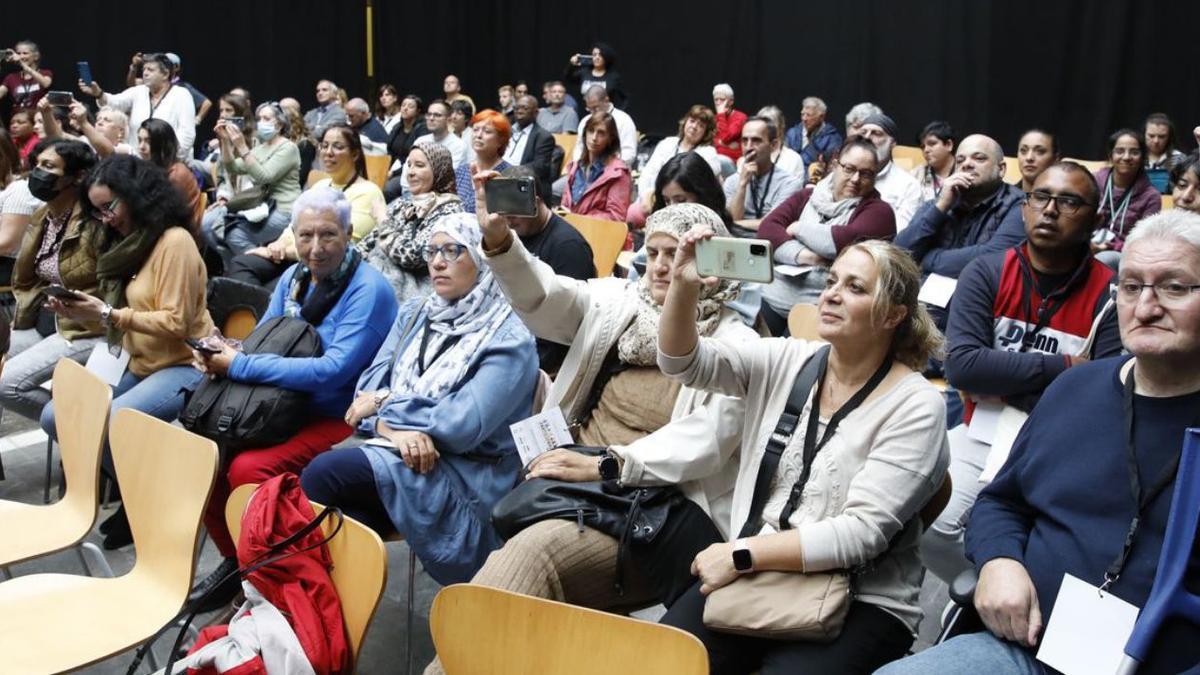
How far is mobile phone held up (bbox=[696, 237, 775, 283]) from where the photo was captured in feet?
5.95

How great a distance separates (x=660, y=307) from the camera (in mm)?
2545

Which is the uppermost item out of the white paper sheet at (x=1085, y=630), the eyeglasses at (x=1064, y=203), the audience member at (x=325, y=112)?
the eyeglasses at (x=1064, y=203)

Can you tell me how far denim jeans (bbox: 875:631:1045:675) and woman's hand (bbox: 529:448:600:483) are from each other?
787mm

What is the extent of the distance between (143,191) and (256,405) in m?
1.03

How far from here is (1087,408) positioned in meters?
1.80

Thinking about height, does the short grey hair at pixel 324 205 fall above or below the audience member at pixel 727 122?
above

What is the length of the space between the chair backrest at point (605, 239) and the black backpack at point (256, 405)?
2.07 meters

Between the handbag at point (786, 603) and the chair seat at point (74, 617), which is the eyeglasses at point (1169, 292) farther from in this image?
the chair seat at point (74, 617)

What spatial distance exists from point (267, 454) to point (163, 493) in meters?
0.57

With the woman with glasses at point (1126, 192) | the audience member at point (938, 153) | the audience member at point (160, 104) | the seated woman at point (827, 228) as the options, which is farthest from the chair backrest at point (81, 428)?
the audience member at point (160, 104)

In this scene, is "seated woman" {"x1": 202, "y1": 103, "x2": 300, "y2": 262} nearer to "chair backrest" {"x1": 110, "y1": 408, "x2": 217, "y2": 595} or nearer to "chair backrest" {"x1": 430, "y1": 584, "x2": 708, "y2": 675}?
"chair backrest" {"x1": 110, "y1": 408, "x2": 217, "y2": 595}

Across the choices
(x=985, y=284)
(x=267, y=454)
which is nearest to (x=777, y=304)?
(x=985, y=284)

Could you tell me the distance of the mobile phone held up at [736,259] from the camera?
1.81 metres

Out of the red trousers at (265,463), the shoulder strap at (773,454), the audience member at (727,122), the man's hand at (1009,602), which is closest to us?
the man's hand at (1009,602)
